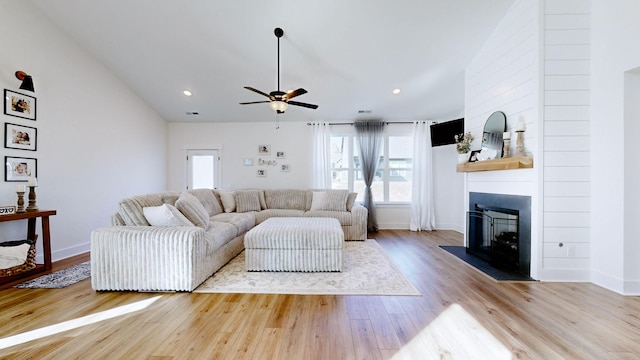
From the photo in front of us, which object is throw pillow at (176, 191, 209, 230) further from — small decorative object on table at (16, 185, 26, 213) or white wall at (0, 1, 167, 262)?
white wall at (0, 1, 167, 262)

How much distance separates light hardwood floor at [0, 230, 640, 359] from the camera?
5.32ft

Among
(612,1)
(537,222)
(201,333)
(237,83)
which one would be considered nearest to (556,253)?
(537,222)

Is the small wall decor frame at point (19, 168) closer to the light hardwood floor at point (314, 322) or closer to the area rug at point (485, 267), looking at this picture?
the light hardwood floor at point (314, 322)

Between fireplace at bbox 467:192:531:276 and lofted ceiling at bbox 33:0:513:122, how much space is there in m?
2.21

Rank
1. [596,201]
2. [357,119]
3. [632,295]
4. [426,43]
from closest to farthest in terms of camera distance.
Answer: [632,295], [596,201], [426,43], [357,119]

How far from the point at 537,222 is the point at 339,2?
3.38 metres

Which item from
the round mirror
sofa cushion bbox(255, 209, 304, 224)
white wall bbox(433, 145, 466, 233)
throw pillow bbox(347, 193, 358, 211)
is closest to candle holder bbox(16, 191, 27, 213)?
sofa cushion bbox(255, 209, 304, 224)

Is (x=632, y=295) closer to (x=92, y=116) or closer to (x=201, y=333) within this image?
(x=201, y=333)

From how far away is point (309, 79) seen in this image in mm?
4453

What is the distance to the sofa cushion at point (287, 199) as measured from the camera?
549cm

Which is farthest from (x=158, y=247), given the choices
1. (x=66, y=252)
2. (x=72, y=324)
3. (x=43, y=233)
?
(x=66, y=252)

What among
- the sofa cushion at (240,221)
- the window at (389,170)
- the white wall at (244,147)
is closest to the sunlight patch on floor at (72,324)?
the sofa cushion at (240,221)

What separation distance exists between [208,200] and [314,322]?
3324mm

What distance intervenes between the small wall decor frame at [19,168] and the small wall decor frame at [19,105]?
0.55 meters
